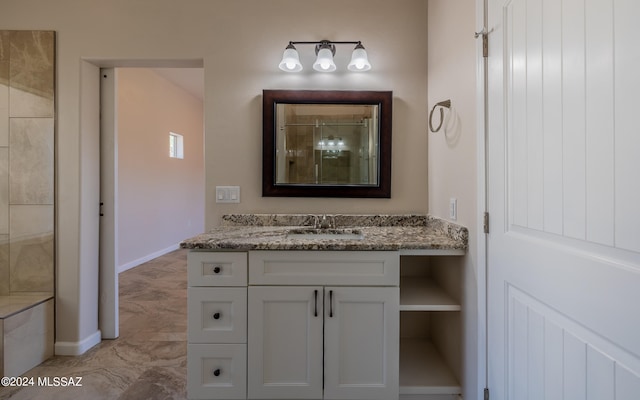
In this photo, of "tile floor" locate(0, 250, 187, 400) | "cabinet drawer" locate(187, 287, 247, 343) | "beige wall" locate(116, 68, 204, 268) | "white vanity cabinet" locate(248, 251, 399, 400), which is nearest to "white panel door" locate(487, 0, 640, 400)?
"white vanity cabinet" locate(248, 251, 399, 400)

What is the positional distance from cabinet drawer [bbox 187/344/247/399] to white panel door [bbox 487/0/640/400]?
115 cm

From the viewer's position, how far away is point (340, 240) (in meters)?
1.44

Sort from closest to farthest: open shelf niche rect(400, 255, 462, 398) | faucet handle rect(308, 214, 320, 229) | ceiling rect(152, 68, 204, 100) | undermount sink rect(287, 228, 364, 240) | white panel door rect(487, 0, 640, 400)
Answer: white panel door rect(487, 0, 640, 400)
open shelf niche rect(400, 255, 462, 398)
undermount sink rect(287, 228, 364, 240)
faucet handle rect(308, 214, 320, 229)
ceiling rect(152, 68, 204, 100)

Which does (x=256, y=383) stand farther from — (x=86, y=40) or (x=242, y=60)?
(x=86, y=40)

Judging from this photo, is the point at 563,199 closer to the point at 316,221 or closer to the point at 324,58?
the point at 316,221


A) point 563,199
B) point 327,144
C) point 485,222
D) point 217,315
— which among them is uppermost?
point 327,144

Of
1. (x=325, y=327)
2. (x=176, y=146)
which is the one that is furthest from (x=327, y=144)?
(x=176, y=146)

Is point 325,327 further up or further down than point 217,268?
further down

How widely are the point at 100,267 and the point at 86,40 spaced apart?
63.4 inches

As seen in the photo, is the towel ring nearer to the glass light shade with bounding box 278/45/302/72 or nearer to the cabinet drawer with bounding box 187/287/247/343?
the glass light shade with bounding box 278/45/302/72

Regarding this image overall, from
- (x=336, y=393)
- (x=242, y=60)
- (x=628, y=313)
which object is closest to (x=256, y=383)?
(x=336, y=393)

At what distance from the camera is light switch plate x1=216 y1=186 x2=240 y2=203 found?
1911 mm

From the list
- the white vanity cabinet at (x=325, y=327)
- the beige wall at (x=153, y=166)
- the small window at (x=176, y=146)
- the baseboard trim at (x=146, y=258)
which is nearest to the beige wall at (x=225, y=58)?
the white vanity cabinet at (x=325, y=327)

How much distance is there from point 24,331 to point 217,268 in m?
1.48
